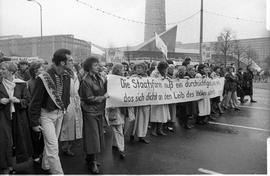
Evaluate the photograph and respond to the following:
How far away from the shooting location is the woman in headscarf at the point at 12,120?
3963 millimetres

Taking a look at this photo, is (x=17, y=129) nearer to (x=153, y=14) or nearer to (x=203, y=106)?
(x=203, y=106)

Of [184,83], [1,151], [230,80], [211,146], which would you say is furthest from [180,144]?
[230,80]

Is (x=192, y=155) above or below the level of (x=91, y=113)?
below

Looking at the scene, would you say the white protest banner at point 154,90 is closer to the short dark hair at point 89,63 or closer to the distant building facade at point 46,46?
the short dark hair at point 89,63

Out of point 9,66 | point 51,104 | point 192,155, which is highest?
point 9,66

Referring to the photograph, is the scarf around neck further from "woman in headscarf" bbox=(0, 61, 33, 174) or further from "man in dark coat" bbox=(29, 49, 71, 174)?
"man in dark coat" bbox=(29, 49, 71, 174)

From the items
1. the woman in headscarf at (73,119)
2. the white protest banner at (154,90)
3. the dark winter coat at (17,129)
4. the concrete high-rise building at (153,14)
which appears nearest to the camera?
the dark winter coat at (17,129)

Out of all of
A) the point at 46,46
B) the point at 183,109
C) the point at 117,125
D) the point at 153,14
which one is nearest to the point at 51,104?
the point at 117,125

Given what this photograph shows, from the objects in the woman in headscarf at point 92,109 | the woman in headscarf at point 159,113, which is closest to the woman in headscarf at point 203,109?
the woman in headscarf at point 159,113

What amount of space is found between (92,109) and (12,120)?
3.93ft

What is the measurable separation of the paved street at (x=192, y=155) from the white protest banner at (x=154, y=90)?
860 millimetres

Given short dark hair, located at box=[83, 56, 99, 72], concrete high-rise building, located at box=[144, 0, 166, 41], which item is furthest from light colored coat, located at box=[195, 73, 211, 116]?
concrete high-rise building, located at box=[144, 0, 166, 41]

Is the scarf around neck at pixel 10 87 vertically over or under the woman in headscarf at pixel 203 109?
over

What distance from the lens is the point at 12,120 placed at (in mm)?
4219
